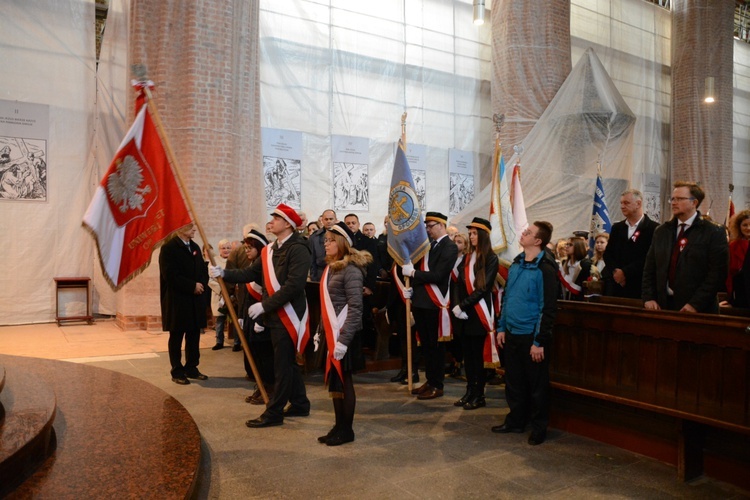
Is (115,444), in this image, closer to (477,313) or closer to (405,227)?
(477,313)

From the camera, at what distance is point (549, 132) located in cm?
1334

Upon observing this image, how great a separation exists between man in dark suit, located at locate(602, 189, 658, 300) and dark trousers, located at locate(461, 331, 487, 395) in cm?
147

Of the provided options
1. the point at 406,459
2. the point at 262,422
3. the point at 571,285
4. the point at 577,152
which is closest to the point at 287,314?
the point at 262,422

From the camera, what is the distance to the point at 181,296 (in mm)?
6602

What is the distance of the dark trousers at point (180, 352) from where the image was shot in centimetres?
667

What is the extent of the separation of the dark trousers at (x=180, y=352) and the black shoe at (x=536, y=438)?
3.80m

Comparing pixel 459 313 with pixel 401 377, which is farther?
pixel 401 377

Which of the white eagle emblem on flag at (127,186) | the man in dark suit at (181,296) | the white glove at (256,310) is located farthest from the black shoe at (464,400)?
the white eagle emblem on flag at (127,186)

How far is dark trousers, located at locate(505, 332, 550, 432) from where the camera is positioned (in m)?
4.88

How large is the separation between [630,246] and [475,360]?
182cm

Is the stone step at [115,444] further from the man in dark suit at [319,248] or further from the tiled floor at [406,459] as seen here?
the man in dark suit at [319,248]

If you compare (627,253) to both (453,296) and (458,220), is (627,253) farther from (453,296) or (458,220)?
(458,220)

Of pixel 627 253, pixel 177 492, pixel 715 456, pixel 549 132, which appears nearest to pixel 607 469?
pixel 715 456

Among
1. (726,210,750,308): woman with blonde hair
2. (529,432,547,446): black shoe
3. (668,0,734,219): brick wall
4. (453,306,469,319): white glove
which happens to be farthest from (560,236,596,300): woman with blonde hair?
(668,0,734,219): brick wall
